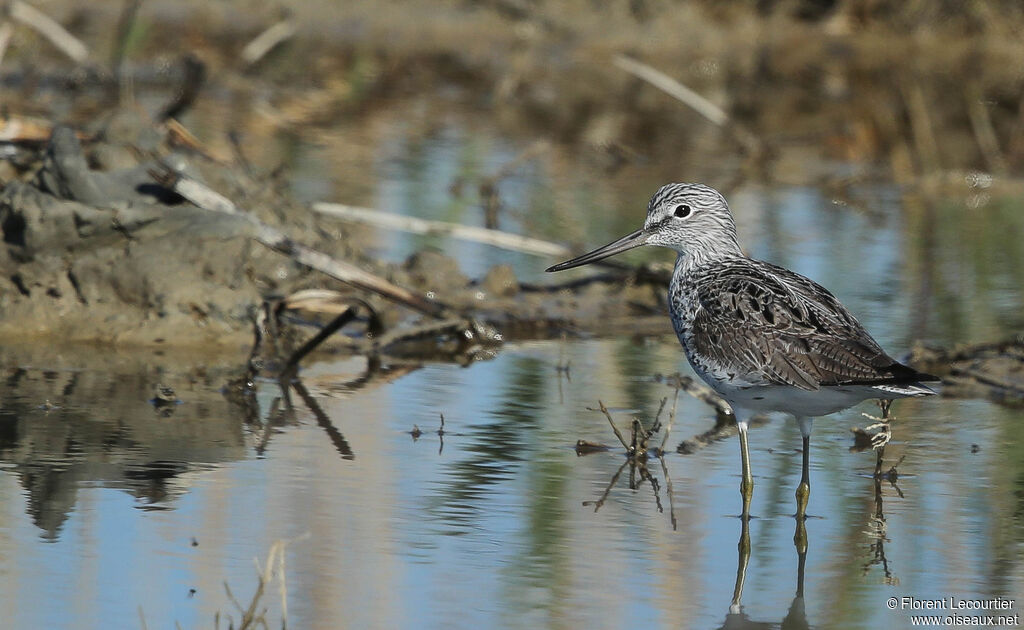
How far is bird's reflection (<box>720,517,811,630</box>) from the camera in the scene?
515 cm

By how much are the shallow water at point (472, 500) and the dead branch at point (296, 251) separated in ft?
1.43

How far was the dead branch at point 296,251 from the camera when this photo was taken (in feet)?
27.7

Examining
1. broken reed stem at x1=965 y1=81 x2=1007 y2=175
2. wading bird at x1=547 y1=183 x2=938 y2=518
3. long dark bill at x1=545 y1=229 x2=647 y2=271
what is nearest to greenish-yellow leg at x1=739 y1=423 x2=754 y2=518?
wading bird at x1=547 y1=183 x2=938 y2=518

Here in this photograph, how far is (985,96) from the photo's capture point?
767 inches

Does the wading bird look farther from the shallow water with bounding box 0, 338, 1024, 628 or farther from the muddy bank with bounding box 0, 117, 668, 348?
the muddy bank with bounding box 0, 117, 668, 348

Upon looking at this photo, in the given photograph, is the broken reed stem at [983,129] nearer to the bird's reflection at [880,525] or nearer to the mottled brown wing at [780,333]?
the bird's reflection at [880,525]

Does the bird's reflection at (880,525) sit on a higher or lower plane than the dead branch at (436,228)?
lower

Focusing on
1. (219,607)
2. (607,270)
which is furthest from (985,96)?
(219,607)

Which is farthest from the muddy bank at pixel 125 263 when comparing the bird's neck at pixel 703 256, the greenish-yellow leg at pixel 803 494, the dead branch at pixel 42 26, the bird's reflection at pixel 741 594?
the dead branch at pixel 42 26

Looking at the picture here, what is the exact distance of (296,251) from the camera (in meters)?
8.47

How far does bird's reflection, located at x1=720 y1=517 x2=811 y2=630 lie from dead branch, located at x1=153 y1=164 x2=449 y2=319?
3.01 m

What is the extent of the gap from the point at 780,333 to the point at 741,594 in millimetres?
1183

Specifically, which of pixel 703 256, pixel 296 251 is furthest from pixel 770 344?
pixel 296 251

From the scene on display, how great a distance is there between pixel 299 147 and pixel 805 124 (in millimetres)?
5694
